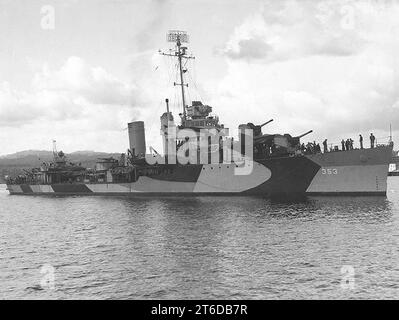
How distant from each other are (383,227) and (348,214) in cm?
439

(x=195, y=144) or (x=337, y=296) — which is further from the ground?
(x=195, y=144)

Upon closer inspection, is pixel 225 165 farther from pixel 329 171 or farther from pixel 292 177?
pixel 329 171

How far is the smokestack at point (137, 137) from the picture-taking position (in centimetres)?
5081

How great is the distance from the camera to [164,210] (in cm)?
3097

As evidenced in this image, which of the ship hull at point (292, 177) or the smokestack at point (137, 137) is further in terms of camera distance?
the smokestack at point (137, 137)

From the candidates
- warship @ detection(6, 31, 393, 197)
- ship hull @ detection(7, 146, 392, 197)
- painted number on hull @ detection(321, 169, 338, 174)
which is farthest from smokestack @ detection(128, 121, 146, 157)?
painted number on hull @ detection(321, 169, 338, 174)

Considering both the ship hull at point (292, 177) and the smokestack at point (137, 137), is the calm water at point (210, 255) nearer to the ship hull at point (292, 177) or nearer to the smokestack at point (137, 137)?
the ship hull at point (292, 177)

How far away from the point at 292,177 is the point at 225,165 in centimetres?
617

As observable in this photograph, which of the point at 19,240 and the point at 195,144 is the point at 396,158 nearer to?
the point at 195,144

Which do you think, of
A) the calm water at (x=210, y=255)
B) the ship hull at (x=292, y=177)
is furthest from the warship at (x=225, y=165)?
the calm water at (x=210, y=255)

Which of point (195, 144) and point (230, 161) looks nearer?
point (230, 161)

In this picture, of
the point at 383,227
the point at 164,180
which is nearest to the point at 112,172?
the point at 164,180

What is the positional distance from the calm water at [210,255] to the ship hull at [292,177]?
6.73 meters

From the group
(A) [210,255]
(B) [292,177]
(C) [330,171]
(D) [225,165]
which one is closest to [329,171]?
(C) [330,171]
